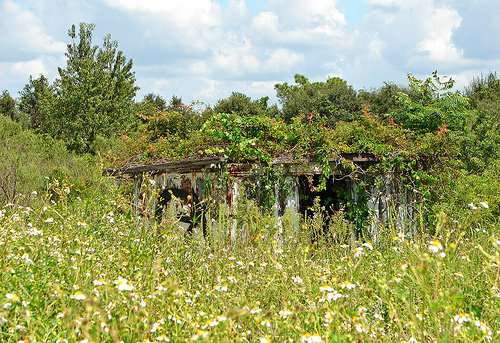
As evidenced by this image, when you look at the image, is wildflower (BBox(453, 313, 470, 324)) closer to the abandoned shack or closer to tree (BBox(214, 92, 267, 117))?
the abandoned shack

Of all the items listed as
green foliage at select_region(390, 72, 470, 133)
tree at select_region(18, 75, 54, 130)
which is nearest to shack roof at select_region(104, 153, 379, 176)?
green foliage at select_region(390, 72, 470, 133)

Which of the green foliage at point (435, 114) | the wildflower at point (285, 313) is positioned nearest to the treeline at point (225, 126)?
the green foliage at point (435, 114)

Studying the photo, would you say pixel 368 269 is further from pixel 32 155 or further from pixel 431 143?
pixel 32 155

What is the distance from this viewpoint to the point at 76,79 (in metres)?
24.7

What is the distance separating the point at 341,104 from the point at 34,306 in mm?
29418

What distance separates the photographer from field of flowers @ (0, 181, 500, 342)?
2.60 metres

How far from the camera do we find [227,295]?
351 centimetres

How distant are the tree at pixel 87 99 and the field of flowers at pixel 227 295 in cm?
2010

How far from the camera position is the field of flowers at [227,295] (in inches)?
102

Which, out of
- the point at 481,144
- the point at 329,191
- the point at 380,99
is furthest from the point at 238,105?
the point at 329,191

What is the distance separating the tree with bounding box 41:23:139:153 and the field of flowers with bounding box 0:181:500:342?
20.1m

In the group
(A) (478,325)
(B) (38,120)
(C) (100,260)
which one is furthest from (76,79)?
(A) (478,325)

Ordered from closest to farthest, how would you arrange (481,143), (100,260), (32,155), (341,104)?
(100,260) → (481,143) → (32,155) → (341,104)

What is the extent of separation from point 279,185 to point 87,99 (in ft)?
62.2
